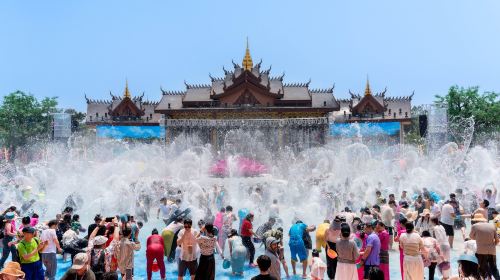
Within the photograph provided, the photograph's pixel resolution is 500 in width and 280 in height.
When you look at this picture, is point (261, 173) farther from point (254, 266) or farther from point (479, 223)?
point (479, 223)

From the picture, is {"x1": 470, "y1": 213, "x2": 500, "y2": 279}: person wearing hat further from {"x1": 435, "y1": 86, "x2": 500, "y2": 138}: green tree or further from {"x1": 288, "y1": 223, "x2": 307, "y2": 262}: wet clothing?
{"x1": 435, "y1": 86, "x2": 500, "y2": 138}: green tree

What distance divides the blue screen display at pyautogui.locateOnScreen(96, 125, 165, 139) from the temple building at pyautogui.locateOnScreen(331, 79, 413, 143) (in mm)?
16621

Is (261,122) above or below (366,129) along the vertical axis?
above

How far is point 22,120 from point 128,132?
21090 mm

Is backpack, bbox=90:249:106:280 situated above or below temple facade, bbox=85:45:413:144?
below

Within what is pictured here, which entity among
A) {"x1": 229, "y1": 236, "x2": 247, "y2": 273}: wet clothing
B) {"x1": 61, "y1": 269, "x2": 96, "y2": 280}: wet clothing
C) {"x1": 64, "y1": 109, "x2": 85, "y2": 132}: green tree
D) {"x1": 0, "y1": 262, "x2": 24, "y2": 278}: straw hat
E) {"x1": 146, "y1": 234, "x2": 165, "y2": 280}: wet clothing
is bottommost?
{"x1": 229, "y1": 236, "x2": 247, "y2": 273}: wet clothing

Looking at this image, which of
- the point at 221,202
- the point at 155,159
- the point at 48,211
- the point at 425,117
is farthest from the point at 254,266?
the point at 425,117

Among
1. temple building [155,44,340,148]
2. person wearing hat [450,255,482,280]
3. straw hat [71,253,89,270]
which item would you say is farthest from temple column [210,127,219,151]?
person wearing hat [450,255,482,280]

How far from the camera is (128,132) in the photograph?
42.9 metres

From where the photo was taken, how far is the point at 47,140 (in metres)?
54.8

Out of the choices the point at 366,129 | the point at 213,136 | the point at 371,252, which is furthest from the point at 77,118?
the point at 371,252

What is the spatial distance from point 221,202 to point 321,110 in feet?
88.8

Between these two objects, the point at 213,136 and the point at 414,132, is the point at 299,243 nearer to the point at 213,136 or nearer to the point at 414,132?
the point at 213,136

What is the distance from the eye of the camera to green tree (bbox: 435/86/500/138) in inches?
1811
